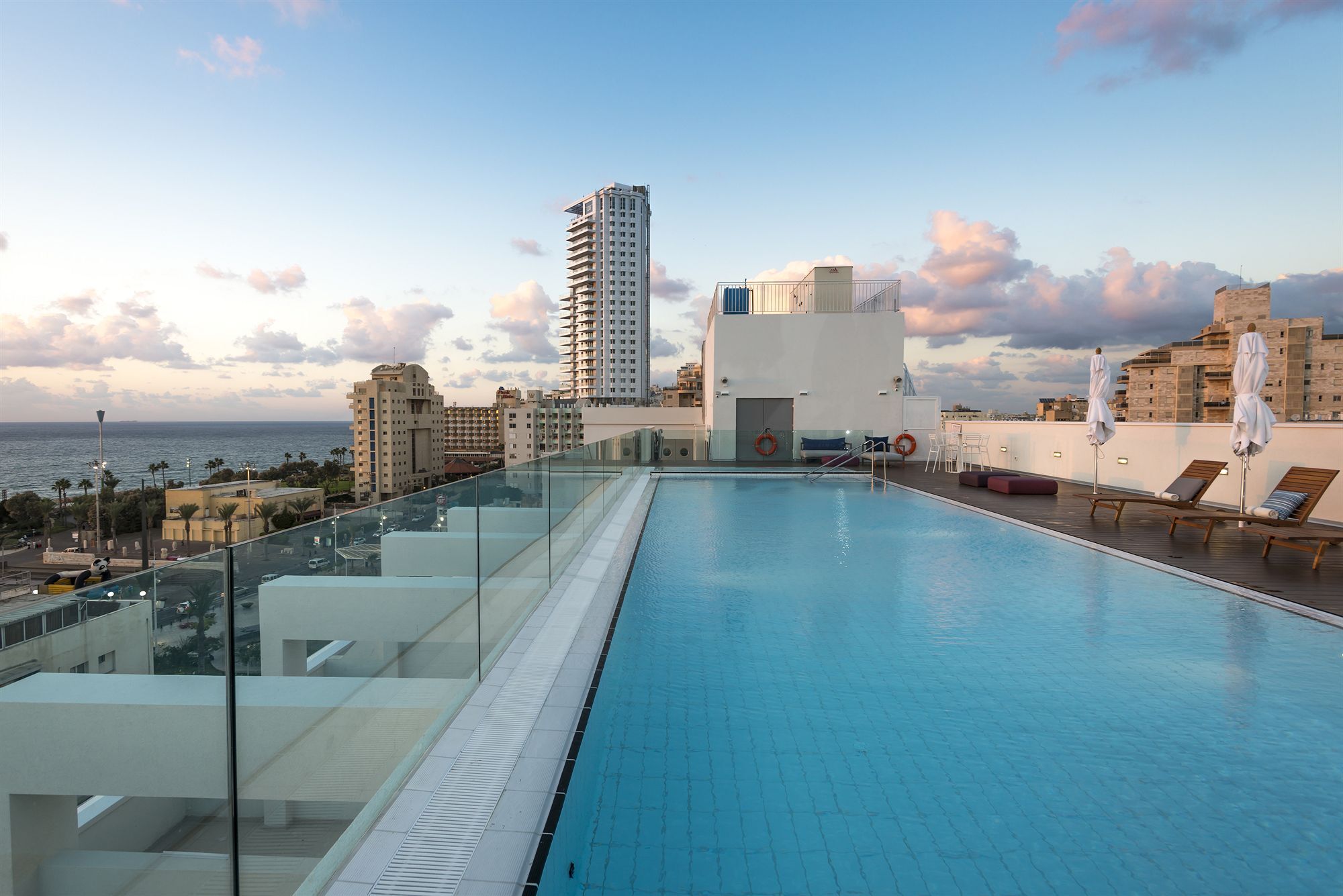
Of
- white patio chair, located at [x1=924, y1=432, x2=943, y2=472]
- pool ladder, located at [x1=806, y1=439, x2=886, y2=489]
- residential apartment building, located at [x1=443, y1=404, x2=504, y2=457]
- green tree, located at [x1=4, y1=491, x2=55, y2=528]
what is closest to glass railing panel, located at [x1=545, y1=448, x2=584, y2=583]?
pool ladder, located at [x1=806, y1=439, x2=886, y2=489]

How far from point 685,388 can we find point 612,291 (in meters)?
18.8

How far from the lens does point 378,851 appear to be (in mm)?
2039

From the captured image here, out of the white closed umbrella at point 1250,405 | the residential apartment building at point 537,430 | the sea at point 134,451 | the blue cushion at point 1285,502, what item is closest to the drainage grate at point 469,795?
the blue cushion at point 1285,502

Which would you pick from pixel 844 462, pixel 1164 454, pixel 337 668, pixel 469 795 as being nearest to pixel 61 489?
pixel 844 462

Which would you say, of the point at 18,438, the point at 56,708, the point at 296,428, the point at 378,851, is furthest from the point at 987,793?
the point at 296,428

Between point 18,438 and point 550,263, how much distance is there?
131 m

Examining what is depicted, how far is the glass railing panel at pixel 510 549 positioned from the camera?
11.6 feet

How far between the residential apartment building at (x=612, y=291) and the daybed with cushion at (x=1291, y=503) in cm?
8869

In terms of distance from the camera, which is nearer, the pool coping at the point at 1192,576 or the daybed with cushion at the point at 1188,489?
the pool coping at the point at 1192,576

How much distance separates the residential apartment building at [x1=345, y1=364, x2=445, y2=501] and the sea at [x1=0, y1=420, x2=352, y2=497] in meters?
16.1

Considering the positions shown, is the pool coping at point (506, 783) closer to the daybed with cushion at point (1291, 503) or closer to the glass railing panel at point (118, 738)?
the glass railing panel at point (118, 738)

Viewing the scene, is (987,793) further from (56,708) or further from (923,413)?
(923,413)

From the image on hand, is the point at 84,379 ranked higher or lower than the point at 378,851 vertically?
higher

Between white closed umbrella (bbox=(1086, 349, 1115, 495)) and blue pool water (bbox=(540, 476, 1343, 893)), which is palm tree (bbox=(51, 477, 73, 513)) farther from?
white closed umbrella (bbox=(1086, 349, 1115, 495))
